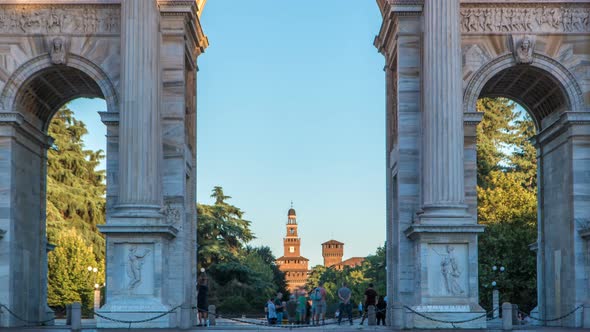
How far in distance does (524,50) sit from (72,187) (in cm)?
4799

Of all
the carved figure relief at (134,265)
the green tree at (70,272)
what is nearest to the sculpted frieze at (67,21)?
the carved figure relief at (134,265)

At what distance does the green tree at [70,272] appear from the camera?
80.6m

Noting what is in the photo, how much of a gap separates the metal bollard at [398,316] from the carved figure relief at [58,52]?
14628 millimetres

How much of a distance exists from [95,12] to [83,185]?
4394 cm

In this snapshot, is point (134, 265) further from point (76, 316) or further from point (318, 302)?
point (318, 302)

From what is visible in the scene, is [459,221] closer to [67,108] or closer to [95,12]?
[95,12]

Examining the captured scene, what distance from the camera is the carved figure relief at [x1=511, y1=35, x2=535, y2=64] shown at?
143 ft

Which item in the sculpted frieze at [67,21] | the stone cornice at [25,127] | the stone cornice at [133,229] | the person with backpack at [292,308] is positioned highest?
the sculpted frieze at [67,21]

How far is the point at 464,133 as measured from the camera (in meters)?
44.3

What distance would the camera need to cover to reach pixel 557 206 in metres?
45.8

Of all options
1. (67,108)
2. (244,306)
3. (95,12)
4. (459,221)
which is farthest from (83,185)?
(459,221)

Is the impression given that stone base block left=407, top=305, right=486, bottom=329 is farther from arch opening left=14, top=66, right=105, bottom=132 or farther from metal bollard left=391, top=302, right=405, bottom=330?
arch opening left=14, top=66, right=105, bottom=132

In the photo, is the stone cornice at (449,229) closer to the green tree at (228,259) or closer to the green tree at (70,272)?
the green tree at (70,272)

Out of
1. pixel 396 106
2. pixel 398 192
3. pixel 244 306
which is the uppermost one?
pixel 396 106
